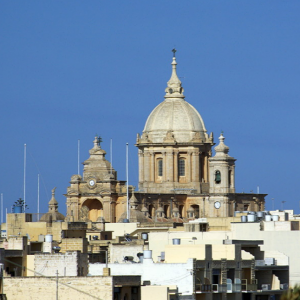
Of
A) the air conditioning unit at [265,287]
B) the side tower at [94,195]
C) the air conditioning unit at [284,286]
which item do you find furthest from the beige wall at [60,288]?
the side tower at [94,195]

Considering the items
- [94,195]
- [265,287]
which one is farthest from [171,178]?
[265,287]

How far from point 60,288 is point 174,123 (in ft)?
348

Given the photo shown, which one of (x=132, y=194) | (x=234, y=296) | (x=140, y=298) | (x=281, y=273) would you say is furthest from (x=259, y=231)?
(x=132, y=194)

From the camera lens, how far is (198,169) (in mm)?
156500

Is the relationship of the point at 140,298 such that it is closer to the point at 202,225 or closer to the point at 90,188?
the point at 202,225

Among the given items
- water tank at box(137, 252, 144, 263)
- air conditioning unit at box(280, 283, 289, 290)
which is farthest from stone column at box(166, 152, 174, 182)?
air conditioning unit at box(280, 283, 289, 290)

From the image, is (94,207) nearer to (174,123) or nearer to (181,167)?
(181,167)

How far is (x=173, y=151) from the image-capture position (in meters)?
157

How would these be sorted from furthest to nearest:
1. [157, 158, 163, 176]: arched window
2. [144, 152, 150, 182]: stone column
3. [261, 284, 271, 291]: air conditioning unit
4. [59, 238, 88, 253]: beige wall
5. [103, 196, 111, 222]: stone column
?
1. [144, 152, 150, 182]: stone column
2. [157, 158, 163, 176]: arched window
3. [103, 196, 111, 222]: stone column
4. [59, 238, 88, 253]: beige wall
5. [261, 284, 271, 291]: air conditioning unit

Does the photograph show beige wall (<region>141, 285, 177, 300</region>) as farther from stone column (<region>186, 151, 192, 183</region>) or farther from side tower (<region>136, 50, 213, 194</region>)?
stone column (<region>186, 151, 192, 183</region>)

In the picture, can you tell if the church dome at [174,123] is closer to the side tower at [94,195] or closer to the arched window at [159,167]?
the arched window at [159,167]

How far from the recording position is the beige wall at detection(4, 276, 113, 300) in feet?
168

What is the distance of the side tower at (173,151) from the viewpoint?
15600cm

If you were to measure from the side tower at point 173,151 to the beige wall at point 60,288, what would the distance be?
338 feet
